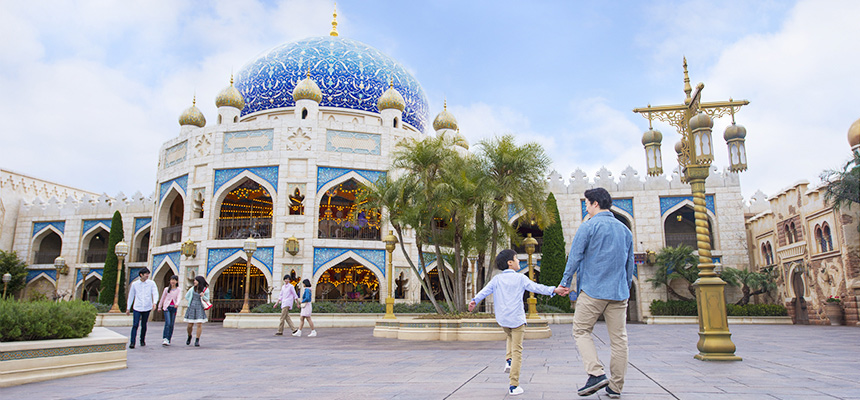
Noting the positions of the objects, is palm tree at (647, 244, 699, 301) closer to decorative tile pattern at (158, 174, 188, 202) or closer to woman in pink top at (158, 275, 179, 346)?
woman in pink top at (158, 275, 179, 346)

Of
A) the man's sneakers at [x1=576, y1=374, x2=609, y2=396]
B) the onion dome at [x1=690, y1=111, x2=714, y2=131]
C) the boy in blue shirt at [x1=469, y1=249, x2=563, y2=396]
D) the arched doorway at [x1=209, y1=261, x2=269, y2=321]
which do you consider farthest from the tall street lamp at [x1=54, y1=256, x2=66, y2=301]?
the man's sneakers at [x1=576, y1=374, x2=609, y2=396]

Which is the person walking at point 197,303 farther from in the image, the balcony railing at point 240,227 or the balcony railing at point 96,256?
the balcony railing at point 96,256

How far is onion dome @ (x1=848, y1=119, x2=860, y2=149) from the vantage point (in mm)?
16938

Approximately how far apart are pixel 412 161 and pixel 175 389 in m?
8.74

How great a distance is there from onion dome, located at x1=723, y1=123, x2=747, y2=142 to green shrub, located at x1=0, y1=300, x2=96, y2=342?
8656 millimetres

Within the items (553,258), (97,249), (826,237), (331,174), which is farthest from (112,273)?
(826,237)

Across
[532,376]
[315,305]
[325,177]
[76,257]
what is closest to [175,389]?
[532,376]

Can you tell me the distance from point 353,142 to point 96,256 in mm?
15592

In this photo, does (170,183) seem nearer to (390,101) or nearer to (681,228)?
(390,101)

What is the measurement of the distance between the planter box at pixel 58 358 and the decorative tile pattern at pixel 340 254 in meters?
13.6

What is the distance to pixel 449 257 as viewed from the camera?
15492 mm

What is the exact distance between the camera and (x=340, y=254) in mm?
20859

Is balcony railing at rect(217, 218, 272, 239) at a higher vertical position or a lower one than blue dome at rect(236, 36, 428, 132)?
lower

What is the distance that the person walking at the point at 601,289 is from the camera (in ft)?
13.8
